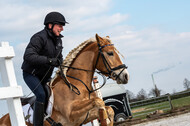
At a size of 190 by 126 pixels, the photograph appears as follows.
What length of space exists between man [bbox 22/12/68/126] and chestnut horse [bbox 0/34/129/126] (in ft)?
0.88

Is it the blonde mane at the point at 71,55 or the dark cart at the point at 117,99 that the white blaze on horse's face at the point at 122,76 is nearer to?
the blonde mane at the point at 71,55

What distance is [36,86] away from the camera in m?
4.84

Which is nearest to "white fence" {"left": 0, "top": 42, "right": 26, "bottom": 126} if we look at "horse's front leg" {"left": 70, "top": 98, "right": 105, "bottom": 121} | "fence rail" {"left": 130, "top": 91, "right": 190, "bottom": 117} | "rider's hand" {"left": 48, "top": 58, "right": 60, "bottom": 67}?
"rider's hand" {"left": 48, "top": 58, "right": 60, "bottom": 67}

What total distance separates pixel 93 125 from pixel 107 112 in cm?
307

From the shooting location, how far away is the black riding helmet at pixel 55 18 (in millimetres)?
5066

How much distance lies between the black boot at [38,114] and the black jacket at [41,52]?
1.82 feet

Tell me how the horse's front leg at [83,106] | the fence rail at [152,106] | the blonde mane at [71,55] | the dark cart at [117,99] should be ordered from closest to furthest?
the horse's front leg at [83,106], the blonde mane at [71,55], the fence rail at [152,106], the dark cart at [117,99]

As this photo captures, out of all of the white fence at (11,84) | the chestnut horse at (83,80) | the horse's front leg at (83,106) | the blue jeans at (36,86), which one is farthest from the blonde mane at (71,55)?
the white fence at (11,84)

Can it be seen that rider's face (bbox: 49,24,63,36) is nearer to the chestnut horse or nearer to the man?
the man

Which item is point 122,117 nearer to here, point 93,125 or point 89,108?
point 93,125

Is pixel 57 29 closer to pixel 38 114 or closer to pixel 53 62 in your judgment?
pixel 53 62

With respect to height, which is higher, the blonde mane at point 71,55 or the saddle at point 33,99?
the blonde mane at point 71,55

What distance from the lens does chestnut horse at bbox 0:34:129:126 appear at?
15.5ft

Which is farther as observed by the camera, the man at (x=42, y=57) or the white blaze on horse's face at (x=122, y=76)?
Result: the white blaze on horse's face at (x=122, y=76)
